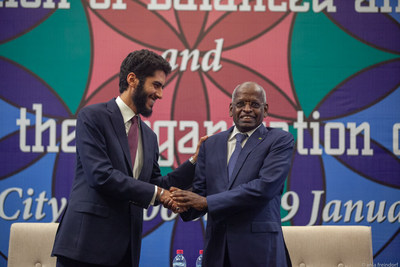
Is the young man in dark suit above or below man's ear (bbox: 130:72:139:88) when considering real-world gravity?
below

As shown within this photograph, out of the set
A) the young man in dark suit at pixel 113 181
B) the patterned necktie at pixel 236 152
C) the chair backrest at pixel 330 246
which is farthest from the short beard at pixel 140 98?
the chair backrest at pixel 330 246

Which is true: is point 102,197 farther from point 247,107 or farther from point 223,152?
point 247,107

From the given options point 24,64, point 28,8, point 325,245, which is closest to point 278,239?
point 325,245

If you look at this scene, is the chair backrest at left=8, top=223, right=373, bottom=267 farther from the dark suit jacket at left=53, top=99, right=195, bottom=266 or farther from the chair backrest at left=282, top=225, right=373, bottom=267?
the dark suit jacket at left=53, top=99, right=195, bottom=266

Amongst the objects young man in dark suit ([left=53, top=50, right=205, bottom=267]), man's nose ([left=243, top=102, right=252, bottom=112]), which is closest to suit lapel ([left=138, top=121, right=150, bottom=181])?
young man in dark suit ([left=53, top=50, right=205, bottom=267])

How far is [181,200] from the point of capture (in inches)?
106

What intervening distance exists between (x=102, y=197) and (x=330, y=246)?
175 cm

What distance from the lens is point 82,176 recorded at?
2.47 meters

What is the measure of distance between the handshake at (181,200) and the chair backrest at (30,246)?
1.10 meters

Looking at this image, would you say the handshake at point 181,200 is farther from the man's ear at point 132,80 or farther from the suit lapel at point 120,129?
the man's ear at point 132,80

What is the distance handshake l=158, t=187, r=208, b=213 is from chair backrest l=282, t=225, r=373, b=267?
978 millimetres

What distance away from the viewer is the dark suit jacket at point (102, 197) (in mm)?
2307

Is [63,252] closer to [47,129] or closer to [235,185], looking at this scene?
[235,185]

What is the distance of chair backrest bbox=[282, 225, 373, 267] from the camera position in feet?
10.5
